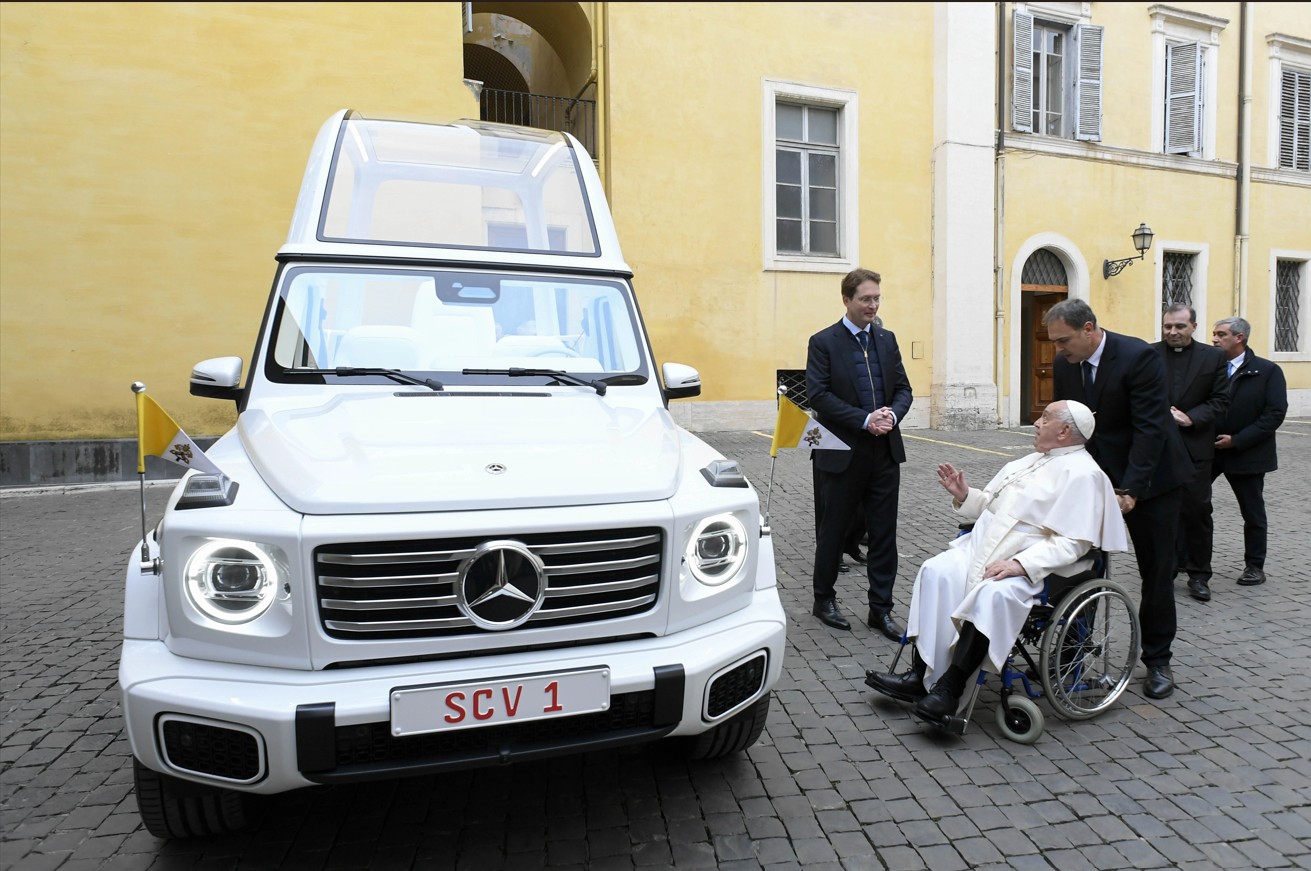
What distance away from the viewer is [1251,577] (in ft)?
19.0

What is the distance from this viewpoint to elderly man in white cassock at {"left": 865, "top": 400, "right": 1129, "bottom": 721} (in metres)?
3.40

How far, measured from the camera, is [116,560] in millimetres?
6852

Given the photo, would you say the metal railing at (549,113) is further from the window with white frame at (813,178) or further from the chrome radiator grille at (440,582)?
the chrome radiator grille at (440,582)

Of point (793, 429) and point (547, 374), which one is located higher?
point (547, 374)

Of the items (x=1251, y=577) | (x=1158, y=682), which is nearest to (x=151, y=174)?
(x=1158, y=682)

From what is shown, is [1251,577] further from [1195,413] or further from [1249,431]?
[1195,413]

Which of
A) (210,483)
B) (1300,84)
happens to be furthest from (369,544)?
(1300,84)

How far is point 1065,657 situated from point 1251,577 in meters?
3.03

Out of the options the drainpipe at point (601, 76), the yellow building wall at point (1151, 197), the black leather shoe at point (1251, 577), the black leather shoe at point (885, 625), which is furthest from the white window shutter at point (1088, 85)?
the black leather shoe at point (885, 625)

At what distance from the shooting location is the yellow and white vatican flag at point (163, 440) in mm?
2771

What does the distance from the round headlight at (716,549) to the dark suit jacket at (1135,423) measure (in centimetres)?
221

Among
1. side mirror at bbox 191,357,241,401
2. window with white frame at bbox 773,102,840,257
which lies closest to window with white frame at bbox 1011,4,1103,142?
window with white frame at bbox 773,102,840,257

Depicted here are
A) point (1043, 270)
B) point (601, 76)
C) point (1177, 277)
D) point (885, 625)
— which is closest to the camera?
point (885, 625)

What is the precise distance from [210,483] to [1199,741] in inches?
155
